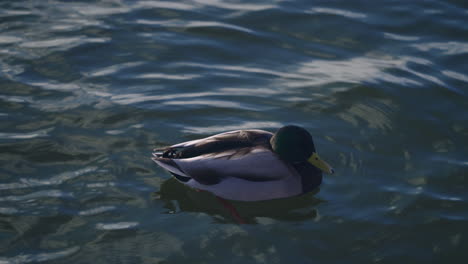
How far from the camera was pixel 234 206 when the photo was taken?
6.34 metres

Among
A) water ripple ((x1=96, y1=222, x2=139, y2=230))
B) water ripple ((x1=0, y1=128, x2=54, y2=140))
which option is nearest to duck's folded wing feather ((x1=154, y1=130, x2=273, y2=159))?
water ripple ((x1=96, y1=222, x2=139, y2=230))

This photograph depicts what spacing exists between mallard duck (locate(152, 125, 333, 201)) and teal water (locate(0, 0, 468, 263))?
0.24 metres

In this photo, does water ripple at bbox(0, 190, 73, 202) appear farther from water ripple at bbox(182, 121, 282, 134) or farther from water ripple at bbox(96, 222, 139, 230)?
water ripple at bbox(182, 121, 282, 134)

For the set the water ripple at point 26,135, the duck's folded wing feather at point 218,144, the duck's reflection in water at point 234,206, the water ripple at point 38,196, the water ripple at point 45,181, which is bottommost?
the duck's reflection in water at point 234,206

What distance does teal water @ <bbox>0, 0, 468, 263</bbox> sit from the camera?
5.79 metres

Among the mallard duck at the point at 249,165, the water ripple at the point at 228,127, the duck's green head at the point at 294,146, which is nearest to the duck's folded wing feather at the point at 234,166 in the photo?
the mallard duck at the point at 249,165

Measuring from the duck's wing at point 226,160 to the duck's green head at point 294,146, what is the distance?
0.09 meters

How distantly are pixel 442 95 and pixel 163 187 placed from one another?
3955 mm

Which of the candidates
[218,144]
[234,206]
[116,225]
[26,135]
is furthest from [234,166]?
[26,135]

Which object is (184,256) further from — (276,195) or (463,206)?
(463,206)

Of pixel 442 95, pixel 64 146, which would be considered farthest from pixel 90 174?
pixel 442 95

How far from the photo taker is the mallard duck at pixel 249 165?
6.12m

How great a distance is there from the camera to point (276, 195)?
624 cm

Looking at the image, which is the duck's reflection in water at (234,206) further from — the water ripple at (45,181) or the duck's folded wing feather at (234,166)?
the water ripple at (45,181)
